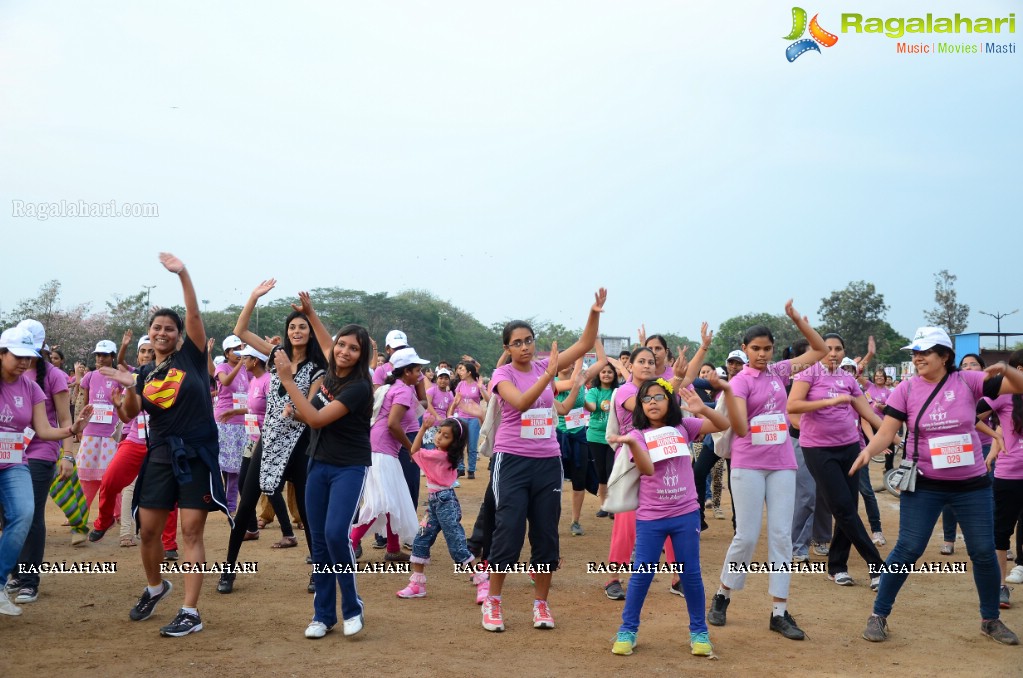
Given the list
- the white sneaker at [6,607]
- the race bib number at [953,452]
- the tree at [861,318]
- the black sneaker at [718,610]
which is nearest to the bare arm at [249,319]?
the white sneaker at [6,607]

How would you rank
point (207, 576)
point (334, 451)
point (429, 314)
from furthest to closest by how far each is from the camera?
point (429, 314) < point (207, 576) < point (334, 451)

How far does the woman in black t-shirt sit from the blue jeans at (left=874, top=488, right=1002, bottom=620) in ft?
12.1

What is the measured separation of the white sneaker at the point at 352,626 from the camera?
18.5ft

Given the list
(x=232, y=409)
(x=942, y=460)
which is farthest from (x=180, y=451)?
(x=942, y=460)

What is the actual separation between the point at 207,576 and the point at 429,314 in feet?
176

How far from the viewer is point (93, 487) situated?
9.91 meters

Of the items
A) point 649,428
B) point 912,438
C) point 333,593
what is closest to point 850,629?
point 912,438

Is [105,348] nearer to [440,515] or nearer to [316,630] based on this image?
[440,515]

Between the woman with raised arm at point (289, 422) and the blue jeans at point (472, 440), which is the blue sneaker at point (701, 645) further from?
the blue jeans at point (472, 440)

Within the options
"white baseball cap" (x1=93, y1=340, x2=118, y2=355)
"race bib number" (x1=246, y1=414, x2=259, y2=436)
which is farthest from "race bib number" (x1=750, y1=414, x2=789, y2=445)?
"white baseball cap" (x1=93, y1=340, x2=118, y2=355)

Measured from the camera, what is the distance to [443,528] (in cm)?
722

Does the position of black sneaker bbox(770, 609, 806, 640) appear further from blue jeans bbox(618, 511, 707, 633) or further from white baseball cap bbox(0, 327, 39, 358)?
white baseball cap bbox(0, 327, 39, 358)

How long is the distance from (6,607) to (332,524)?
8.68 feet

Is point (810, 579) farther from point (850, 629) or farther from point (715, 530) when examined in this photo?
point (715, 530)
